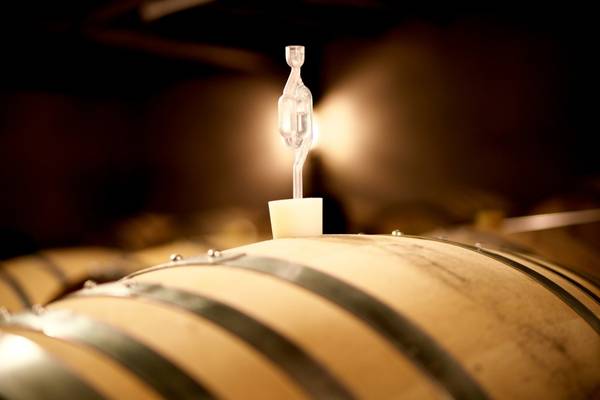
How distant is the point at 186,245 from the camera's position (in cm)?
358

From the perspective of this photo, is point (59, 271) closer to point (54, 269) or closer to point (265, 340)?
point (54, 269)

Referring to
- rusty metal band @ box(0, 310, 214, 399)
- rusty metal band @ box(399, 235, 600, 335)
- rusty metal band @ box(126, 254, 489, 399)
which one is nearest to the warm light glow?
rusty metal band @ box(399, 235, 600, 335)

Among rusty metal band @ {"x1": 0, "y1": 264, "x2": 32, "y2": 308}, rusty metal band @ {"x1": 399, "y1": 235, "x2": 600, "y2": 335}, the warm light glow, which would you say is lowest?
rusty metal band @ {"x1": 0, "y1": 264, "x2": 32, "y2": 308}

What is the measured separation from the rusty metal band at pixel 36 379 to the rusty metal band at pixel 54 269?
2195mm

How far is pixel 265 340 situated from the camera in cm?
88

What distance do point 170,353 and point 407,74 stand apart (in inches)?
126

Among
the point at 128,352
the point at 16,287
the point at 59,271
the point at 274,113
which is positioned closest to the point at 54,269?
the point at 59,271

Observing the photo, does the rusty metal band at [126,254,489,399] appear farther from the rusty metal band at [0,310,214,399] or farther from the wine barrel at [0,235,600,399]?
the rusty metal band at [0,310,214,399]

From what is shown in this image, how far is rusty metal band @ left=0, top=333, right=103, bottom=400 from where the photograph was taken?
769mm

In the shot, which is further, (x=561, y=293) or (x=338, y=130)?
(x=338, y=130)

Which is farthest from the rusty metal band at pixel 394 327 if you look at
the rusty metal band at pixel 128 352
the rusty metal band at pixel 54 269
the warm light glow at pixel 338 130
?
the warm light glow at pixel 338 130

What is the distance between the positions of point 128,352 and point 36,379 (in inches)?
4.5

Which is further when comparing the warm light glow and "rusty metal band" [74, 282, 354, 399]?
the warm light glow

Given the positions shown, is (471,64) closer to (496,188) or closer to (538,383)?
(496,188)
